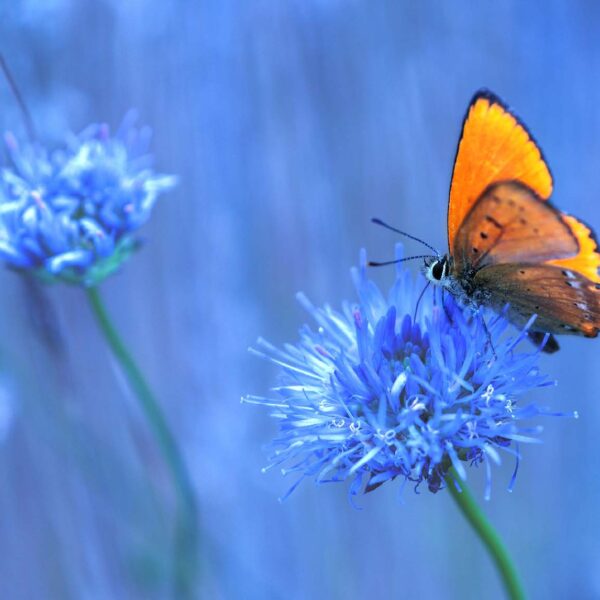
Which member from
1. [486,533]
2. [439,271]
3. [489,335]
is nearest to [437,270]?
[439,271]

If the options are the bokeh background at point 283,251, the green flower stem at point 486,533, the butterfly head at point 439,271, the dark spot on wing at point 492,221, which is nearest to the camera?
the green flower stem at point 486,533

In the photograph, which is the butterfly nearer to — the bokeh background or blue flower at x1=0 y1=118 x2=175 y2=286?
blue flower at x1=0 y1=118 x2=175 y2=286

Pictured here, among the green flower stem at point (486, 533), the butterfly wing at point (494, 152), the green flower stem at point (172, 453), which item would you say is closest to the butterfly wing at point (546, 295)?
the butterfly wing at point (494, 152)

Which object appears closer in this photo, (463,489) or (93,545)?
(463,489)

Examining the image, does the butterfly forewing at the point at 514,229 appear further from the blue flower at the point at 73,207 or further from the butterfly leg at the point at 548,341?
the blue flower at the point at 73,207

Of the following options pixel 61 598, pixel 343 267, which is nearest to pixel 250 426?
pixel 343 267

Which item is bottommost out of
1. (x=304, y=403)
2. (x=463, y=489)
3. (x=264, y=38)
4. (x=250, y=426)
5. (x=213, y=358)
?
(x=463, y=489)

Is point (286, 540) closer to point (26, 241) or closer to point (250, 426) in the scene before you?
point (250, 426)
